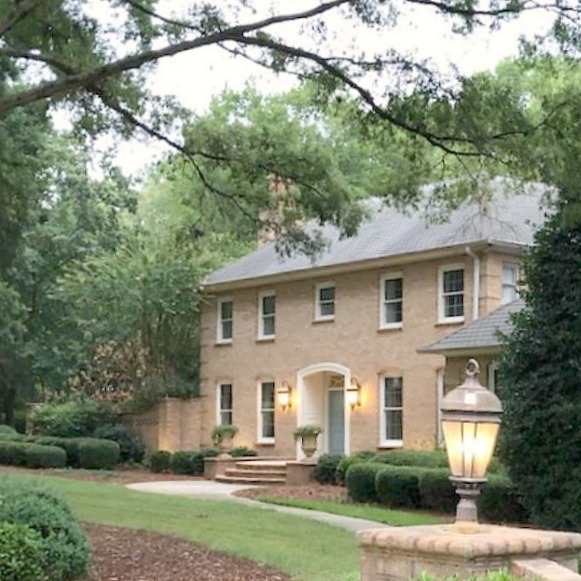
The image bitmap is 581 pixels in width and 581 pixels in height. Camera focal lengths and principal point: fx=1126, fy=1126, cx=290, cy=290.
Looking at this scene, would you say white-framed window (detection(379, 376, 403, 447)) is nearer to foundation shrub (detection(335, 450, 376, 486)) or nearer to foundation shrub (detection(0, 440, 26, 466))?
foundation shrub (detection(335, 450, 376, 486))

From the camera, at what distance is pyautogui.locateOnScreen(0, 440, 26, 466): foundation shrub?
2950cm

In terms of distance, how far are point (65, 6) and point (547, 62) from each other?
571 cm

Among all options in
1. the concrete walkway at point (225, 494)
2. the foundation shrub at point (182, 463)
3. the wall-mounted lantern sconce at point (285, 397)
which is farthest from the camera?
the wall-mounted lantern sconce at point (285, 397)

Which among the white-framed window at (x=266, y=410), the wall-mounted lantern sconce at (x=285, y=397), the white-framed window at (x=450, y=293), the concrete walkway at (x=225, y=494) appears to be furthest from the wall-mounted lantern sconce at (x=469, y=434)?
the white-framed window at (x=266, y=410)

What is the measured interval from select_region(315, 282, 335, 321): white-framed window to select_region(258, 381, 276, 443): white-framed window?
9.00 feet

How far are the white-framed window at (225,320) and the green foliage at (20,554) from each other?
74.7 feet

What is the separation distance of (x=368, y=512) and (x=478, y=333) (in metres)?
5.19

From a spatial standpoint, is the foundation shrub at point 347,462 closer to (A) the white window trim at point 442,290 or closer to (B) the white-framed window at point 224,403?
(A) the white window trim at point 442,290

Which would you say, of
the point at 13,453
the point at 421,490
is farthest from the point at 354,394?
the point at 13,453

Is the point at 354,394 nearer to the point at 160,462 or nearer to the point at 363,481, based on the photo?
the point at 160,462

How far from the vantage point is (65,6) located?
1347 centimetres

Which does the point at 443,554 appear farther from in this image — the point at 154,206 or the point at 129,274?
the point at 154,206

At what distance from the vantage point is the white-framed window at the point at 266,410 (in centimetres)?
3127

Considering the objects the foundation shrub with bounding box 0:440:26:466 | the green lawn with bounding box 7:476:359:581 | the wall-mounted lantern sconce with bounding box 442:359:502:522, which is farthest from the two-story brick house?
the wall-mounted lantern sconce with bounding box 442:359:502:522
